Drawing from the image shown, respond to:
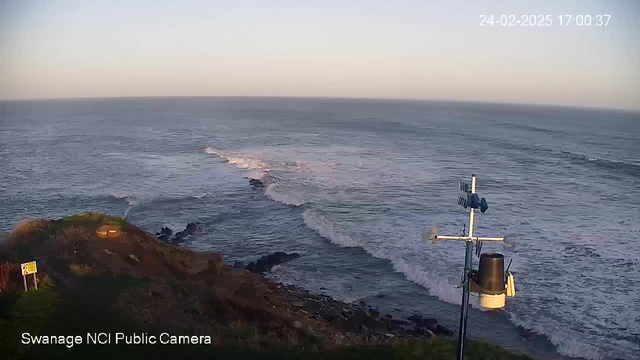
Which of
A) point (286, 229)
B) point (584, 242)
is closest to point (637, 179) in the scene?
point (584, 242)

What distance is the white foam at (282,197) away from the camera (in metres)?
27.3

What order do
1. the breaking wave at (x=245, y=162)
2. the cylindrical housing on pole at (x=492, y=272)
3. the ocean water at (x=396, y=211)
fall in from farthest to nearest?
the breaking wave at (x=245, y=162) → the ocean water at (x=396, y=211) → the cylindrical housing on pole at (x=492, y=272)

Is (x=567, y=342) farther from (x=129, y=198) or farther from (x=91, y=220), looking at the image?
(x=129, y=198)

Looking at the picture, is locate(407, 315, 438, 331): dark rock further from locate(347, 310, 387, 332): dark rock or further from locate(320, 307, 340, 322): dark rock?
locate(320, 307, 340, 322): dark rock

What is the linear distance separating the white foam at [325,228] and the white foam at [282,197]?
213 cm

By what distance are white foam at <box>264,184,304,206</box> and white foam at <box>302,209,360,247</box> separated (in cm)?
213

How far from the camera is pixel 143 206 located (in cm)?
2664

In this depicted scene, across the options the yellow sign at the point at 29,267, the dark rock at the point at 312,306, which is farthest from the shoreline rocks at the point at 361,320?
the yellow sign at the point at 29,267

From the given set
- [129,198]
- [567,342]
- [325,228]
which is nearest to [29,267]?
[567,342]

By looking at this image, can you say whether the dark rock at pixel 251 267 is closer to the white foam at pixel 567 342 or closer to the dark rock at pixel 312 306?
the dark rock at pixel 312 306

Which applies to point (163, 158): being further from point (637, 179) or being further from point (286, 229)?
point (637, 179)

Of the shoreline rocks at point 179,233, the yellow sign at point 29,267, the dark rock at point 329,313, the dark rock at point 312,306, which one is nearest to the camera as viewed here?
the yellow sign at point 29,267

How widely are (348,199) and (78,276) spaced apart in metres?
17.7

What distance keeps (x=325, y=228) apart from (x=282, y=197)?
6233 millimetres
